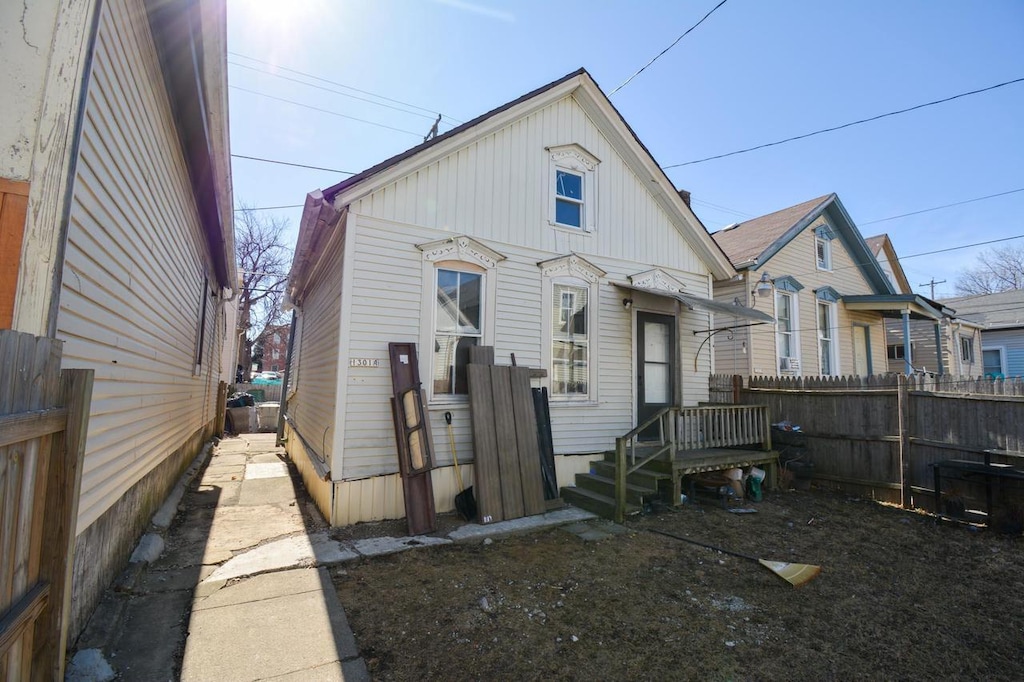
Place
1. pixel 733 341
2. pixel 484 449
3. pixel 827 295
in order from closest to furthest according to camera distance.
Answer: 1. pixel 484 449
2. pixel 733 341
3. pixel 827 295

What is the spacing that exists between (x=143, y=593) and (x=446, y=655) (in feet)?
8.87

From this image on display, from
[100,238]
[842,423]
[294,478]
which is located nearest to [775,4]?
[842,423]

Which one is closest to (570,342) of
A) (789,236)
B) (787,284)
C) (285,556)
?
(285,556)

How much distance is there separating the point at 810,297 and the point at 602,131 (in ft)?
26.7

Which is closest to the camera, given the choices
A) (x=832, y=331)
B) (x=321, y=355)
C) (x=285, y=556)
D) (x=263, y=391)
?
(x=285, y=556)

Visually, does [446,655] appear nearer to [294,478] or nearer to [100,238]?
[100,238]

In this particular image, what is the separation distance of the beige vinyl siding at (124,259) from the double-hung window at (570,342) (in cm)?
519

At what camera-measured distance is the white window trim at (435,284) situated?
251 inches

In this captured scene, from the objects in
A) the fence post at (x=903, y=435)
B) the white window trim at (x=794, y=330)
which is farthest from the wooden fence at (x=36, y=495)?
the white window trim at (x=794, y=330)

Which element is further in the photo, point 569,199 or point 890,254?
point 890,254

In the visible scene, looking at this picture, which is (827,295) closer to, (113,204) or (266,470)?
(266,470)

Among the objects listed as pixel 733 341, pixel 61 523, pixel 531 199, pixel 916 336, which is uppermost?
pixel 531 199

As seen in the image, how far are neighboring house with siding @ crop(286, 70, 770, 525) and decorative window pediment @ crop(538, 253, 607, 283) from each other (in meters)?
0.02

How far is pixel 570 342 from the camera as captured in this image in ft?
25.0
